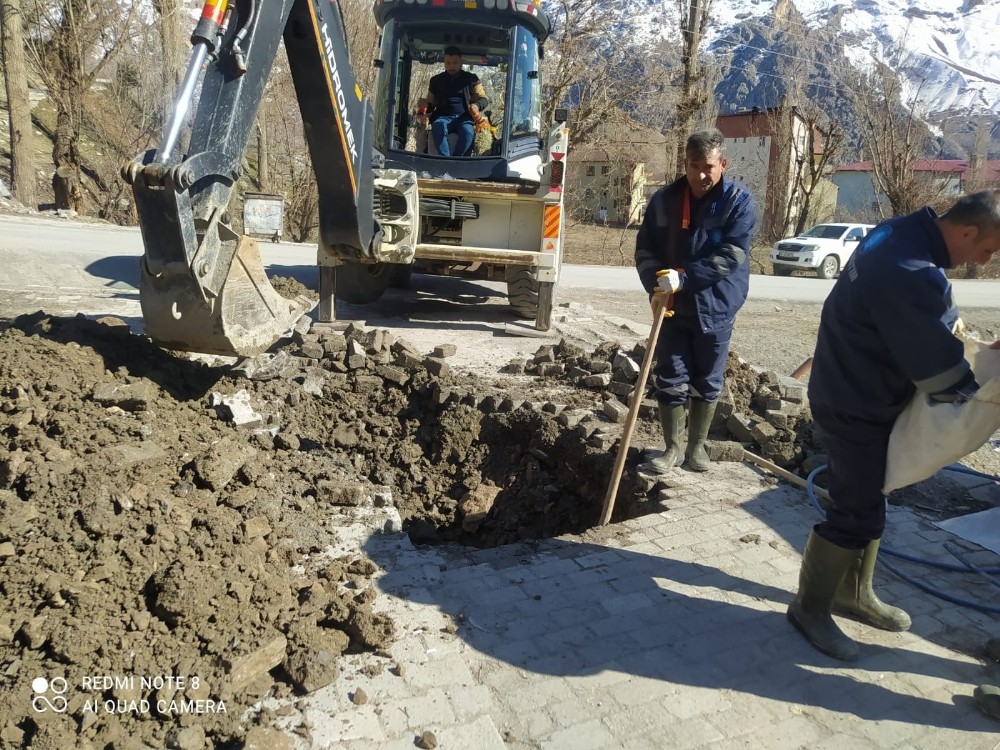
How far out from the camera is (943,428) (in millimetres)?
2752

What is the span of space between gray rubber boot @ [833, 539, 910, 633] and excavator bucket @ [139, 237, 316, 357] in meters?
3.30

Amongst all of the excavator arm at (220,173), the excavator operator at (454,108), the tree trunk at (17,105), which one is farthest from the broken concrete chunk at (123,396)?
the tree trunk at (17,105)

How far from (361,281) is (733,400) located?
4.94m

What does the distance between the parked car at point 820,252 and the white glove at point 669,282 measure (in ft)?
60.1

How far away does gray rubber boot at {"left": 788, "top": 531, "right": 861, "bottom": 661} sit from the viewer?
3.08m

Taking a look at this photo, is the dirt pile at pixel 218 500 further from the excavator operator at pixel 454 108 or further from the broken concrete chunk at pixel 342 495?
the excavator operator at pixel 454 108

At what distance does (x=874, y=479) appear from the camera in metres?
3.00

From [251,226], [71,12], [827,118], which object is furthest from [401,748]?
[827,118]

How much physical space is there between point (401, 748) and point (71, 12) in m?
19.0

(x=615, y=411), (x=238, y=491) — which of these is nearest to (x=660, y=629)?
(x=238, y=491)

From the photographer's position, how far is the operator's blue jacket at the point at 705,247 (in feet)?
14.5

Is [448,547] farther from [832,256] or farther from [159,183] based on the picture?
[832,256]

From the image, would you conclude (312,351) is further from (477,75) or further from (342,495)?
(477,75)

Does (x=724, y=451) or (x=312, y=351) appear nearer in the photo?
(x=724, y=451)
